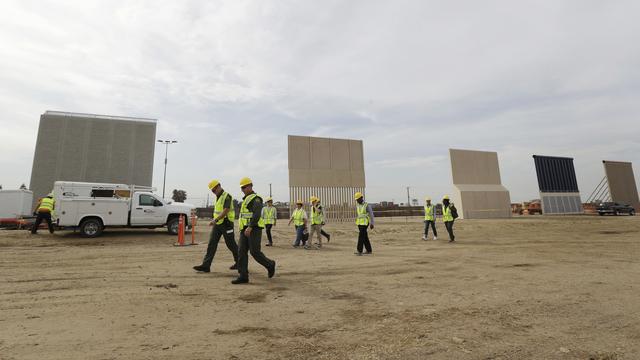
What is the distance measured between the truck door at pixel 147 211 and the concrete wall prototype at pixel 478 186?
2589 centimetres

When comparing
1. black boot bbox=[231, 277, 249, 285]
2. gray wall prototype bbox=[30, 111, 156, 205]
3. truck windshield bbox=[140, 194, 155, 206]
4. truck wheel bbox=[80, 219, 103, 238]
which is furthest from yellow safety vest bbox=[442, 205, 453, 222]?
gray wall prototype bbox=[30, 111, 156, 205]

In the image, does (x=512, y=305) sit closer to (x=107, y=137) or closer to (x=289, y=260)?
(x=289, y=260)

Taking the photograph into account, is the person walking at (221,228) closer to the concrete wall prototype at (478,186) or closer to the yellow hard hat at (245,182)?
the yellow hard hat at (245,182)

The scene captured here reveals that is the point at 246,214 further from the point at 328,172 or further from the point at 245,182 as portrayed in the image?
the point at 328,172

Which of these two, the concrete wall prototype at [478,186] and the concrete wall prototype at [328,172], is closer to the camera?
the concrete wall prototype at [328,172]

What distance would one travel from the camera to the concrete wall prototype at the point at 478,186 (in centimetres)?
3070

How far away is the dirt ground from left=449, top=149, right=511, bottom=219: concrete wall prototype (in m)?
24.8

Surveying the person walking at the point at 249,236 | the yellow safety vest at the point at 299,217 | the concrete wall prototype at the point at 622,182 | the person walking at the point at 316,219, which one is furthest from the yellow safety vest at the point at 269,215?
the concrete wall prototype at the point at 622,182

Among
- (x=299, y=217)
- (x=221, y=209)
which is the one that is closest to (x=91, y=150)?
(x=299, y=217)

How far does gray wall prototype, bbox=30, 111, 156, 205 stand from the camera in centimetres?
3309

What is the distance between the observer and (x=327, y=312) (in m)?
3.87

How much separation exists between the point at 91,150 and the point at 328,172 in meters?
26.8

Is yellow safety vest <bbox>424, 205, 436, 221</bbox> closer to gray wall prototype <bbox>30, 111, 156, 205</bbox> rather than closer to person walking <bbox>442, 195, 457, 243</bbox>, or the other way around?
person walking <bbox>442, 195, 457, 243</bbox>

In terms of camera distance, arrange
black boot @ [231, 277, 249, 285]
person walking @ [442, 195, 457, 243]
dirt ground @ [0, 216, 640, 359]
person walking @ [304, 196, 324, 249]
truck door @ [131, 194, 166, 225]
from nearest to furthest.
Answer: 1. dirt ground @ [0, 216, 640, 359]
2. black boot @ [231, 277, 249, 285]
3. person walking @ [304, 196, 324, 249]
4. person walking @ [442, 195, 457, 243]
5. truck door @ [131, 194, 166, 225]
